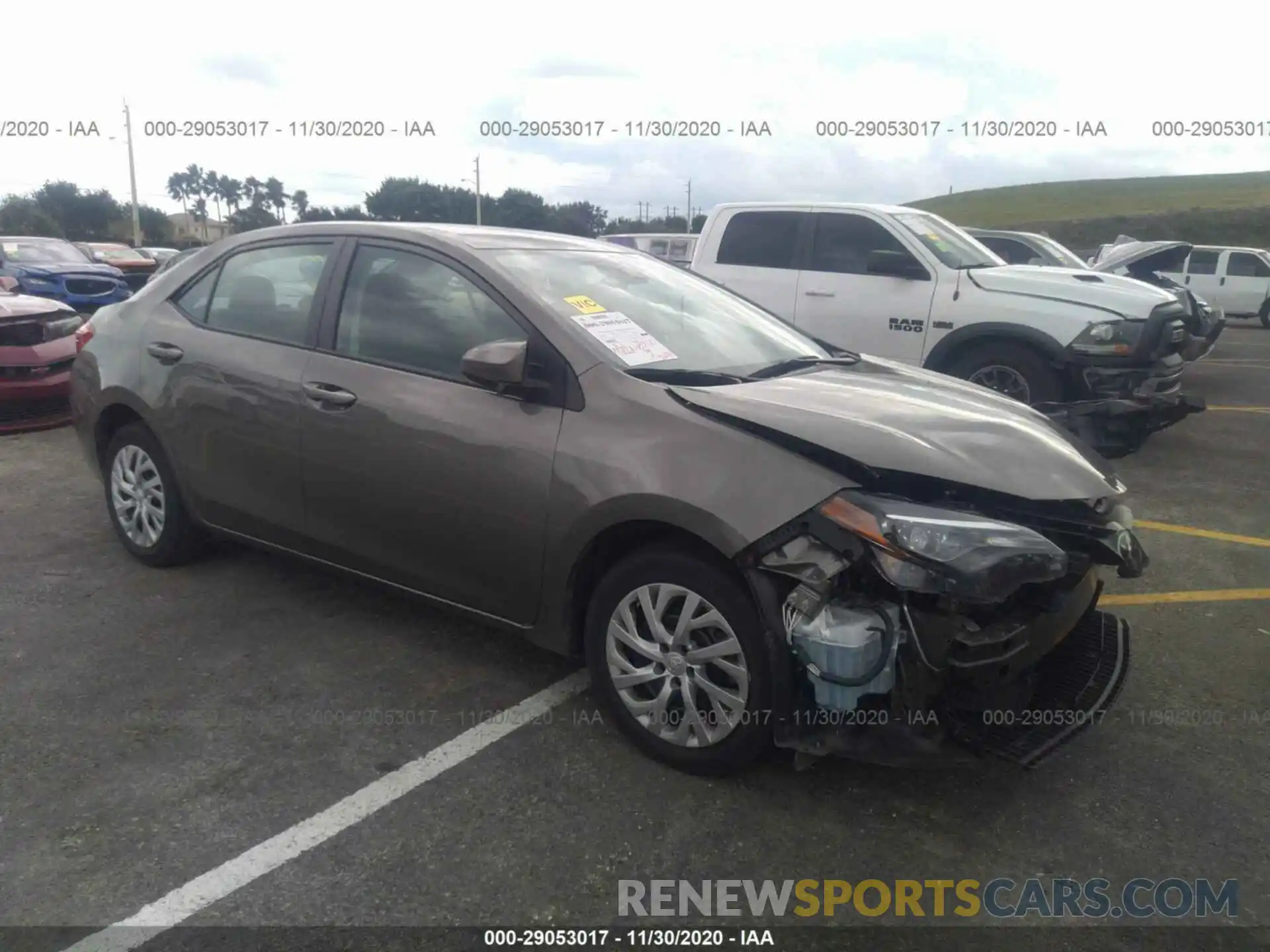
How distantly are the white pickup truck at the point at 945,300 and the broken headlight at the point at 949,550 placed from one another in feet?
14.5

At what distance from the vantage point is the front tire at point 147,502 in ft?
14.6

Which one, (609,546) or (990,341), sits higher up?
(990,341)

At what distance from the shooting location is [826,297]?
26.0 ft

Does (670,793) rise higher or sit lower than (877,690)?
lower

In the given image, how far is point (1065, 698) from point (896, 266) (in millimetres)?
5214

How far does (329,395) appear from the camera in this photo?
369 centimetres

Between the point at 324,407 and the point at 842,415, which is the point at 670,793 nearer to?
the point at 842,415

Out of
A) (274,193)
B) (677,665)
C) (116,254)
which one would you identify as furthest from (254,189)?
(677,665)

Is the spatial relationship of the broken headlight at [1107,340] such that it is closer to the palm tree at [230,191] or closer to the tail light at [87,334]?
the tail light at [87,334]

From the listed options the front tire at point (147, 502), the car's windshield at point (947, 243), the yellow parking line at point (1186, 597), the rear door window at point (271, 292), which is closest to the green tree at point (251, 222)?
the rear door window at point (271, 292)

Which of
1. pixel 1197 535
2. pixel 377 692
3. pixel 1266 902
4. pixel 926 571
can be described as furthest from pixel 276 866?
pixel 1197 535

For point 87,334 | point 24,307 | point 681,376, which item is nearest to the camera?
point 681,376

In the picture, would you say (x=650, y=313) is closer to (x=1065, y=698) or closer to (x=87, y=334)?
(x=1065, y=698)

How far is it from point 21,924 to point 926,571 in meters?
2.39
